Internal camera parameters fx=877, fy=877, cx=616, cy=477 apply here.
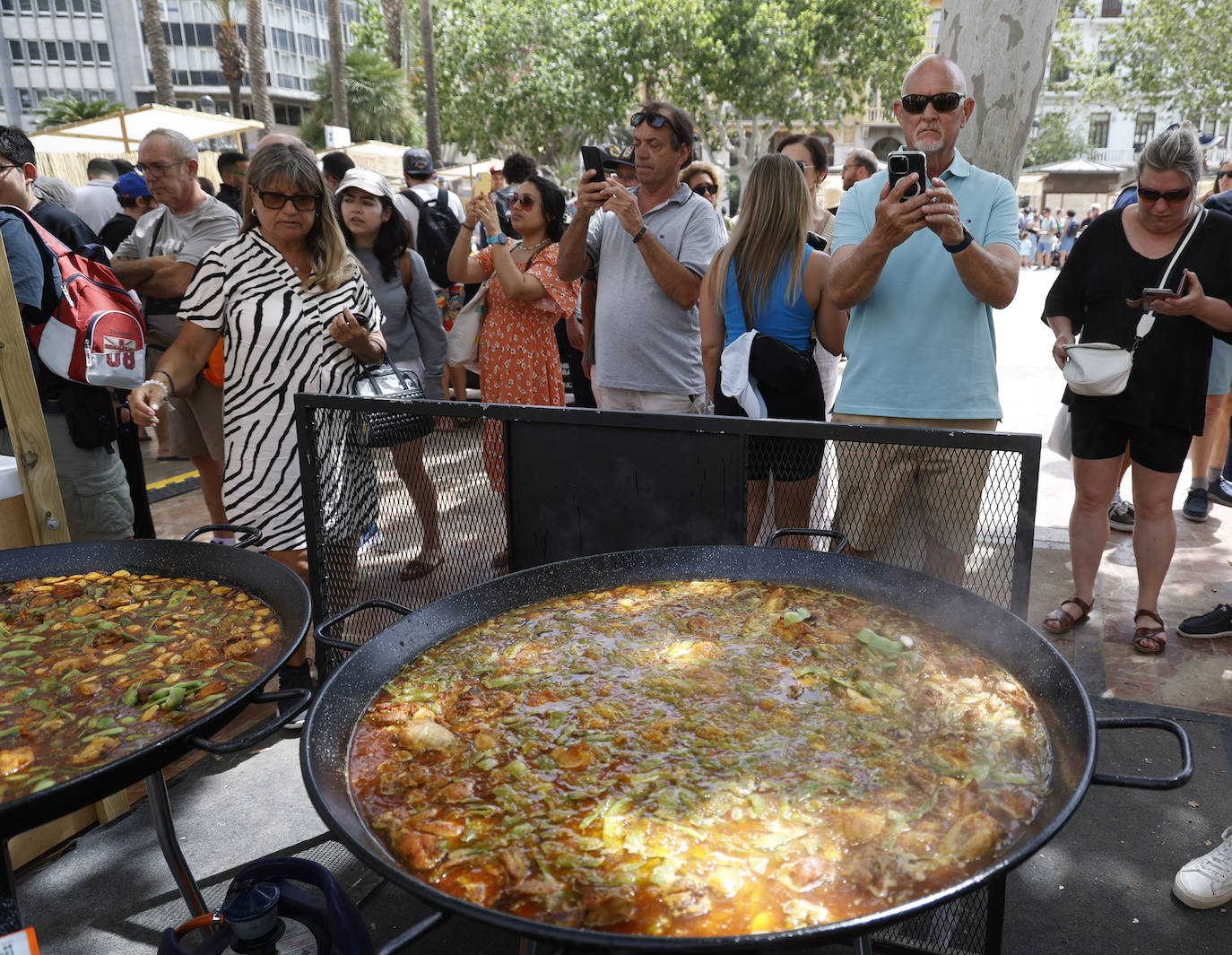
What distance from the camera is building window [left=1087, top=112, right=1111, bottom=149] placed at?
2525 inches

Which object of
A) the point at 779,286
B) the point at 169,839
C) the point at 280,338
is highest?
the point at 779,286

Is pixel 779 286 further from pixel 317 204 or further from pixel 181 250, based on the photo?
pixel 181 250

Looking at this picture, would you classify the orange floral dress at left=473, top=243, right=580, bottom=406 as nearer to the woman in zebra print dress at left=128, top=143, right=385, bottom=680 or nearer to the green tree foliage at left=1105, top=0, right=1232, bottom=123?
the woman in zebra print dress at left=128, top=143, right=385, bottom=680

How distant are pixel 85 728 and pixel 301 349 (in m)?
1.89

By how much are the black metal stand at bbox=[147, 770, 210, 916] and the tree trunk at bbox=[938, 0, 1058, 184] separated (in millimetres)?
4664

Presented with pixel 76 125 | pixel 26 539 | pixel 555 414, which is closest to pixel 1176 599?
pixel 555 414

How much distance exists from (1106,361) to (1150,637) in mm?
1378

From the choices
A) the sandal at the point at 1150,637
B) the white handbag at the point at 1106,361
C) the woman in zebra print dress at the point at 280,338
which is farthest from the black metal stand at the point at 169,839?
the sandal at the point at 1150,637

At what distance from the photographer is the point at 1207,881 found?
8.65 ft

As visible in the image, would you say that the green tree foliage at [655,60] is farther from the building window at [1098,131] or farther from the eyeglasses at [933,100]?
the building window at [1098,131]

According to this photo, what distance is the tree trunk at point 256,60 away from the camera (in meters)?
26.9

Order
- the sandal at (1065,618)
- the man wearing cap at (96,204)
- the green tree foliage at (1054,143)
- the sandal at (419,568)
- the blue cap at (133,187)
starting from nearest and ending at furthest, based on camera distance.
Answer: the sandal at (419,568) → the sandal at (1065,618) → the blue cap at (133,187) → the man wearing cap at (96,204) → the green tree foliage at (1054,143)

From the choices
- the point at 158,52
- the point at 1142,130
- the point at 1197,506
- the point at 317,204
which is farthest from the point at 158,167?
the point at 1142,130

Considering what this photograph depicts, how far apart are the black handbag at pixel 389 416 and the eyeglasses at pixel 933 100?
6.81 feet
